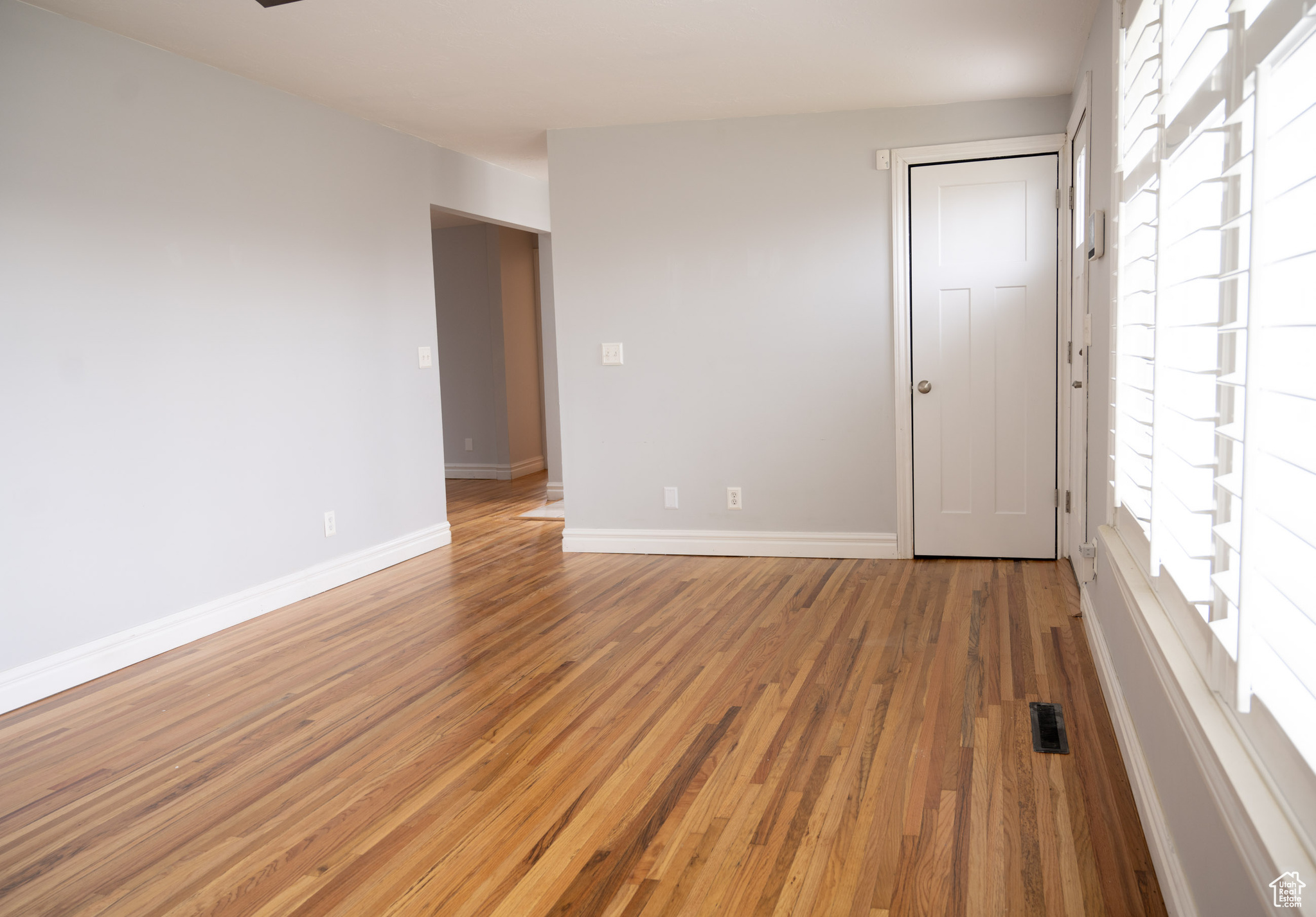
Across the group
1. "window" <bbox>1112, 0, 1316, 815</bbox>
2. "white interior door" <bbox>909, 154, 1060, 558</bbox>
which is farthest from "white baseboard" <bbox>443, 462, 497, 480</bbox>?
"window" <bbox>1112, 0, 1316, 815</bbox>

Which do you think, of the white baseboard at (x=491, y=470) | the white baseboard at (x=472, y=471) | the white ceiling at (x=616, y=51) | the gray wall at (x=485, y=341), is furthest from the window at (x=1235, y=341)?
the white baseboard at (x=472, y=471)

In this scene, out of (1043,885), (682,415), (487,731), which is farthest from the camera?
(682,415)

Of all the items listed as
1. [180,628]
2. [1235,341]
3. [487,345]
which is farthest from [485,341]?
[1235,341]

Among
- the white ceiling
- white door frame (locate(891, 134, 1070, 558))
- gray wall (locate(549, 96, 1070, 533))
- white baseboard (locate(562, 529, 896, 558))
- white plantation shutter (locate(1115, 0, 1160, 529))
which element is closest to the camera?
white plantation shutter (locate(1115, 0, 1160, 529))

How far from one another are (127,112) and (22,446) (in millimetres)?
1382

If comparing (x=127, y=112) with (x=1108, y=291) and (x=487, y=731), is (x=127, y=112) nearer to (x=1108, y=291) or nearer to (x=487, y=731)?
(x=487, y=731)

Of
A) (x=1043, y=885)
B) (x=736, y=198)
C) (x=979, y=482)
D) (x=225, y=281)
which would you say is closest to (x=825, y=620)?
(x=979, y=482)

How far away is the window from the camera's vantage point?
1.10 metres

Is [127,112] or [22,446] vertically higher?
[127,112]

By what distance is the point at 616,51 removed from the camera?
3.78 metres

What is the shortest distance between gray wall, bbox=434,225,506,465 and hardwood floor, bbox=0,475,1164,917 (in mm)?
4646

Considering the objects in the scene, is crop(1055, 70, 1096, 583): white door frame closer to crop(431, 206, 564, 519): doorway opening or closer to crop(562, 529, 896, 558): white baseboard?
crop(562, 529, 896, 558): white baseboard

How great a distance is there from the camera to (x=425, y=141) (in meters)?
5.30

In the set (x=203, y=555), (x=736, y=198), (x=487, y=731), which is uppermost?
(x=736, y=198)
